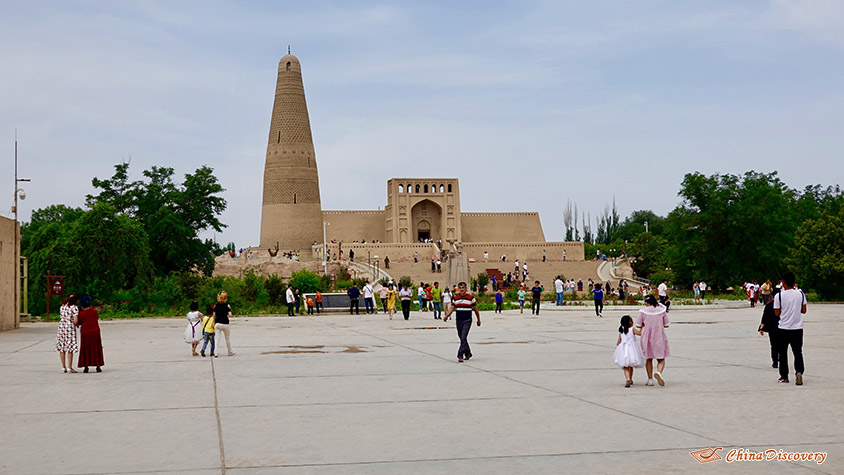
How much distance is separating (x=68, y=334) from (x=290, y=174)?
5733cm

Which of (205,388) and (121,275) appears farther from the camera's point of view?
(121,275)

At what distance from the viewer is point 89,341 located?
1080 centimetres

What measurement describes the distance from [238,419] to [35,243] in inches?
1187

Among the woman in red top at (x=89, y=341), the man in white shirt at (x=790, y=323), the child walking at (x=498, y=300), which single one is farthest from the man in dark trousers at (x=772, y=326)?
the child walking at (x=498, y=300)

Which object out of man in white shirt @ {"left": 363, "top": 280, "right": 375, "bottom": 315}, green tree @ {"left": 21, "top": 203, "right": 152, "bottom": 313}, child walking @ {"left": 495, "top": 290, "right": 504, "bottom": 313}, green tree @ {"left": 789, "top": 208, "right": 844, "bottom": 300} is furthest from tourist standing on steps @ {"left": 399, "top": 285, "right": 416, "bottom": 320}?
green tree @ {"left": 789, "top": 208, "right": 844, "bottom": 300}

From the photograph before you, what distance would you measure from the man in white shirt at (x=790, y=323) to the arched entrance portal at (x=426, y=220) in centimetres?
6502

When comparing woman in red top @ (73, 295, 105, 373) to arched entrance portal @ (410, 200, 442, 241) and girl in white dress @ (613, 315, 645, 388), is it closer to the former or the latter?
girl in white dress @ (613, 315, 645, 388)

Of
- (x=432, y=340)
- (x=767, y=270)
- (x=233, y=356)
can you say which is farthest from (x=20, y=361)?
(x=767, y=270)

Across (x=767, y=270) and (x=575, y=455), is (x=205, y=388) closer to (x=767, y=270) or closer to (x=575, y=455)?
(x=575, y=455)

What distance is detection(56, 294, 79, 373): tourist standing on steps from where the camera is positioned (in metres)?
10.9

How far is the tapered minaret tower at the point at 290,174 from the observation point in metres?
66.9

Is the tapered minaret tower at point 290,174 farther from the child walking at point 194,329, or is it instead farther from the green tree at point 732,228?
the child walking at point 194,329

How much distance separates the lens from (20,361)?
12375 millimetres

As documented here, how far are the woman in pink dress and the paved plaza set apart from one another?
29 centimetres
